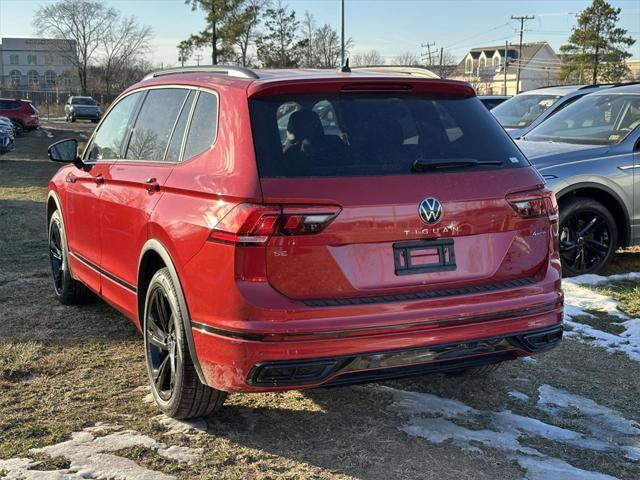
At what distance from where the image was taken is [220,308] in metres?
3.10

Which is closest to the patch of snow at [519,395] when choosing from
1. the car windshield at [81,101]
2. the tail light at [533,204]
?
the tail light at [533,204]

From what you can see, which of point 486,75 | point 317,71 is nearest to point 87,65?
point 486,75

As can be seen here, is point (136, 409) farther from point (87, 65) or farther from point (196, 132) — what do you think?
point (87, 65)

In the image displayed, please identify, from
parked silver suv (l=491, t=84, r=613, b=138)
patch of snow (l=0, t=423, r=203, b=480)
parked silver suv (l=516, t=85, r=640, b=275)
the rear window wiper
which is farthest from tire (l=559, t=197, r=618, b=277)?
patch of snow (l=0, t=423, r=203, b=480)

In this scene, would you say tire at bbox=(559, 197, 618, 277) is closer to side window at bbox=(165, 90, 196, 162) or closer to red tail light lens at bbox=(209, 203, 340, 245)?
side window at bbox=(165, 90, 196, 162)

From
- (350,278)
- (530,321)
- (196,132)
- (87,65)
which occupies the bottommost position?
(530,321)

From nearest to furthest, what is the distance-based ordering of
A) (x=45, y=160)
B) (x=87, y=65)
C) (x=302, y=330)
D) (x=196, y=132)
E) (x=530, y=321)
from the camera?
(x=302, y=330)
(x=530, y=321)
(x=196, y=132)
(x=45, y=160)
(x=87, y=65)

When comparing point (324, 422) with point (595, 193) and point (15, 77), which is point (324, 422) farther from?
point (15, 77)

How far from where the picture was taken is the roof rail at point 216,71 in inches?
140

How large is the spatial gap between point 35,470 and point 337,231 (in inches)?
67.0

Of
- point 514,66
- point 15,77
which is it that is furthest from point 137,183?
point 514,66

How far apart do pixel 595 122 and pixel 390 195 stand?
5.62 meters

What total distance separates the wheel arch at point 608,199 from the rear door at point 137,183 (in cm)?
426

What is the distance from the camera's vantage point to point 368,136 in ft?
11.0
